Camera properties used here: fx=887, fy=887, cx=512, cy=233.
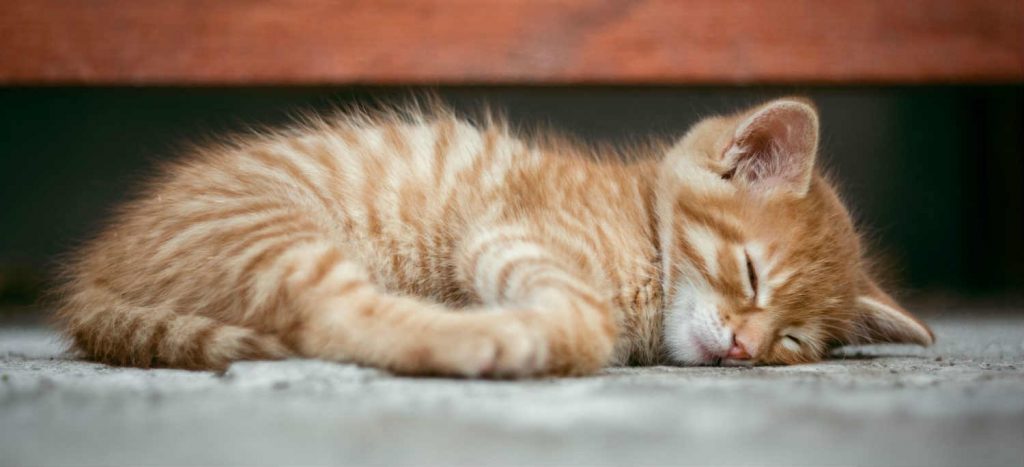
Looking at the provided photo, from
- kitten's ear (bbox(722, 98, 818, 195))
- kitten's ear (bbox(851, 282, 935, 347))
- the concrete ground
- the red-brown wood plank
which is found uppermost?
the red-brown wood plank

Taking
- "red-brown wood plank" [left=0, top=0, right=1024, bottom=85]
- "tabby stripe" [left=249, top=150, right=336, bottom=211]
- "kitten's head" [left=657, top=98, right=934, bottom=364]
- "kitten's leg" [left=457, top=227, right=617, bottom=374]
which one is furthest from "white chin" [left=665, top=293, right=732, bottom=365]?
"red-brown wood plank" [left=0, top=0, right=1024, bottom=85]

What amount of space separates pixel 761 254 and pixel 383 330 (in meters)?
0.79

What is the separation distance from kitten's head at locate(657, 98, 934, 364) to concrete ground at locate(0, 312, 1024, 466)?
431mm

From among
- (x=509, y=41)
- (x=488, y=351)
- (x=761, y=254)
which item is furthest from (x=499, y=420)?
(x=509, y=41)

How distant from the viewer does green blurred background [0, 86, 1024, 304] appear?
3781 millimetres

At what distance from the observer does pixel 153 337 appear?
144 centimetres

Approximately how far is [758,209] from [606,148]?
0.51 metres

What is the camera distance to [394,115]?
78.4 inches

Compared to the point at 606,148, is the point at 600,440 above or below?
below

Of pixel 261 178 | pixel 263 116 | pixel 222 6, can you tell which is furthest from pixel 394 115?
pixel 263 116

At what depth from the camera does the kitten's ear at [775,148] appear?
1.68 meters

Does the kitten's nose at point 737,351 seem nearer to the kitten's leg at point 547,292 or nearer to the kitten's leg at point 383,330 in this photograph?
the kitten's leg at point 547,292

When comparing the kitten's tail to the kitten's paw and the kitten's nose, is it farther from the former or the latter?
the kitten's nose

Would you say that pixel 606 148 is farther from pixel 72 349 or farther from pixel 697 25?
pixel 72 349
